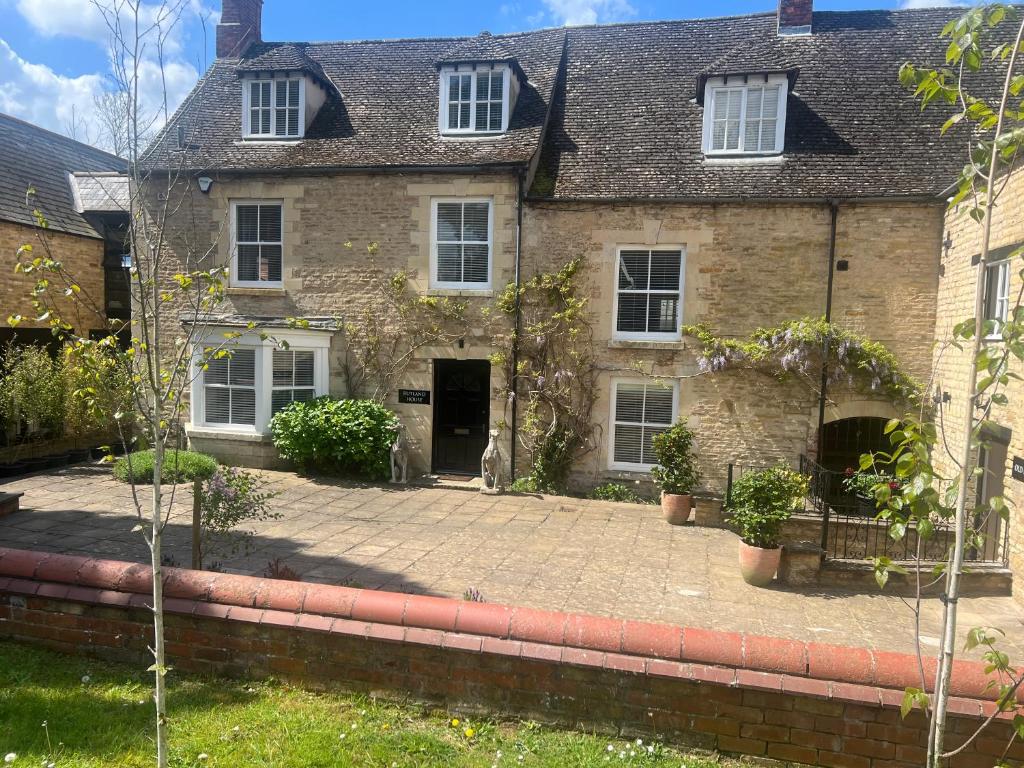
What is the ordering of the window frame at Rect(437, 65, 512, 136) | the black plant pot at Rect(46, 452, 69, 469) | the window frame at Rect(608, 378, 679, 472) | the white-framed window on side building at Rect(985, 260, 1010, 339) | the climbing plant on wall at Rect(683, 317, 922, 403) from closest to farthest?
1. the white-framed window on side building at Rect(985, 260, 1010, 339)
2. the climbing plant on wall at Rect(683, 317, 922, 403)
3. the window frame at Rect(608, 378, 679, 472)
4. the black plant pot at Rect(46, 452, 69, 469)
5. the window frame at Rect(437, 65, 512, 136)

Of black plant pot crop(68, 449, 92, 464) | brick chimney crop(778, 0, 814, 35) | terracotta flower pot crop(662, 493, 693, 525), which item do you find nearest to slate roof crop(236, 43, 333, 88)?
black plant pot crop(68, 449, 92, 464)

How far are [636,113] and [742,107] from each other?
2176 millimetres

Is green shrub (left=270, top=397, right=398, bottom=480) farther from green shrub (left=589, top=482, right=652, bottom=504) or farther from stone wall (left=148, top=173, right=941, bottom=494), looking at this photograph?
green shrub (left=589, top=482, right=652, bottom=504)

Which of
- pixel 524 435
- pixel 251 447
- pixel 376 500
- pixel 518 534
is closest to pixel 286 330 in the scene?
pixel 251 447

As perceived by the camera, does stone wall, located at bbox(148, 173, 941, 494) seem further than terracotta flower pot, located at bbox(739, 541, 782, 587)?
Yes

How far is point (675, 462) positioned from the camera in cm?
1115

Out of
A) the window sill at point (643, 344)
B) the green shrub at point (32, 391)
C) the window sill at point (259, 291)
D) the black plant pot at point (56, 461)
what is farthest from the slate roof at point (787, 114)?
the black plant pot at point (56, 461)

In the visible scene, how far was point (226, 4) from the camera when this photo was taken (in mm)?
16234

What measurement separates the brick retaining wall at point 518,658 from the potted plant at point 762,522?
3.64m

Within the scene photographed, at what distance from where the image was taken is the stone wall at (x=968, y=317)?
7.81 metres

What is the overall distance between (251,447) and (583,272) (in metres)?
7.49

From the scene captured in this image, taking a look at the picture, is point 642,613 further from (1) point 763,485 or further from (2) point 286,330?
(2) point 286,330

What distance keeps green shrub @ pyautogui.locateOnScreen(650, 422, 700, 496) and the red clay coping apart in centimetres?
618

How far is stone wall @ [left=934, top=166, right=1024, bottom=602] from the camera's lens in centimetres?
781
